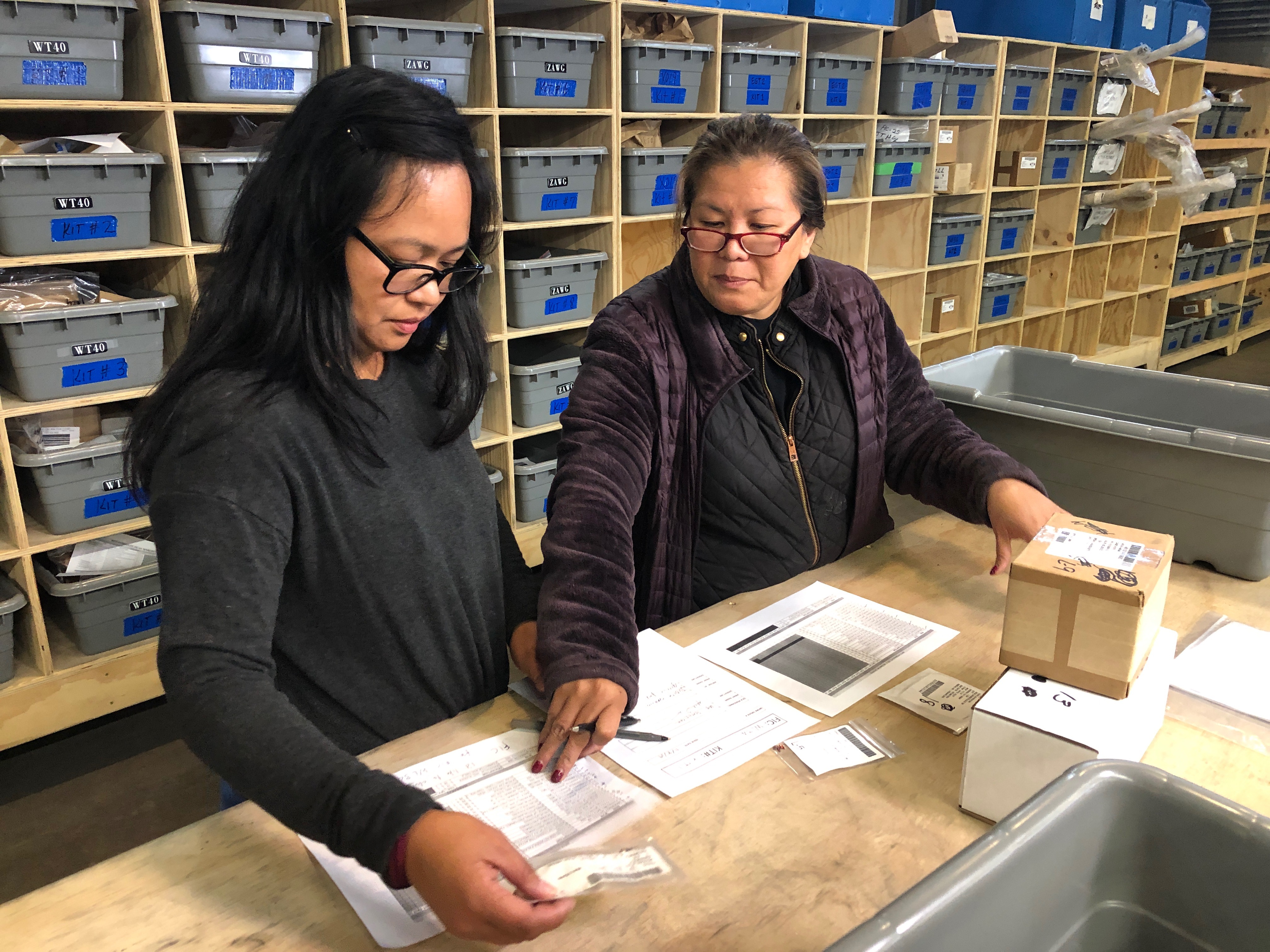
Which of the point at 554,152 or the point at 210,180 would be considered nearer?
the point at 210,180

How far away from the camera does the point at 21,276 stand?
2.14 m

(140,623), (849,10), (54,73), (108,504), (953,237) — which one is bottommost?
(140,623)

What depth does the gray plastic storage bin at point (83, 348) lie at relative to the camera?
6.72ft

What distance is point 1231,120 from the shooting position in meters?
5.71

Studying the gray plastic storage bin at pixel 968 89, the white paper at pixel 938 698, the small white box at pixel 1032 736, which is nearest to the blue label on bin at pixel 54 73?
the white paper at pixel 938 698

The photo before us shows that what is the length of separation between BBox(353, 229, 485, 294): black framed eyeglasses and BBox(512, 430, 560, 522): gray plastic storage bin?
6.37ft

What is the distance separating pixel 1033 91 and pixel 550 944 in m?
4.59

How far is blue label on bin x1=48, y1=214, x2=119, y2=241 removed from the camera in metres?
2.04

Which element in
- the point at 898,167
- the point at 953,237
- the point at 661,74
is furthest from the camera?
the point at 953,237

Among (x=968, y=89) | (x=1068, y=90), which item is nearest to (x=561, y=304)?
(x=968, y=89)

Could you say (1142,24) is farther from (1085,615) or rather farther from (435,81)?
(1085,615)

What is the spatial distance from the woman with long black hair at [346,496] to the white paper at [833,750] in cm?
35

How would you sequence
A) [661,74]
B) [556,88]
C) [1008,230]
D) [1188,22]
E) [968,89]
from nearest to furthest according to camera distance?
[556,88] → [661,74] → [968,89] → [1008,230] → [1188,22]

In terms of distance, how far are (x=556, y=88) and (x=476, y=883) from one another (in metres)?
2.49
